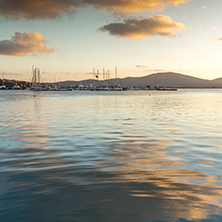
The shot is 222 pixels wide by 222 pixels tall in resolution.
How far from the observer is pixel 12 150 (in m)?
12.8

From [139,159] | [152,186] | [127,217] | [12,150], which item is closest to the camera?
[127,217]

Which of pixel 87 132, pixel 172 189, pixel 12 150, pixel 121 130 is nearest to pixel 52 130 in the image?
pixel 87 132

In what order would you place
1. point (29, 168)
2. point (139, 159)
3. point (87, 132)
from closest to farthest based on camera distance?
1. point (29, 168)
2. point (139, 159)
3. point (87, 132)

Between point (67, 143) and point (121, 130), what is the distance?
5.96 metres

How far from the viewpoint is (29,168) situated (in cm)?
952

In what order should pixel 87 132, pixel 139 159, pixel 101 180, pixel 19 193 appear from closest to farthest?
pixel 19 193 → pixel 101 180 → pixel 139 159 → pixel 87 132

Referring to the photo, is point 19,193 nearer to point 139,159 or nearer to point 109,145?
point 139,159

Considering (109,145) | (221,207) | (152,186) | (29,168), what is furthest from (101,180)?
(109,145)

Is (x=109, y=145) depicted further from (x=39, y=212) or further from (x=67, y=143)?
(x=39, y=212)

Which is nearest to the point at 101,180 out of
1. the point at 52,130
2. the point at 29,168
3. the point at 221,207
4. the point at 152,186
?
the point at 152,186

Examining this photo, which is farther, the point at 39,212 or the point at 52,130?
the point at 52,130

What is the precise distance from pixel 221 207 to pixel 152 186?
81.3 inches

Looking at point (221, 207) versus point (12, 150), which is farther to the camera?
point (12, 150)

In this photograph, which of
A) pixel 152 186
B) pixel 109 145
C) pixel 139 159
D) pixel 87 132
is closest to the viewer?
pixel 152 186
